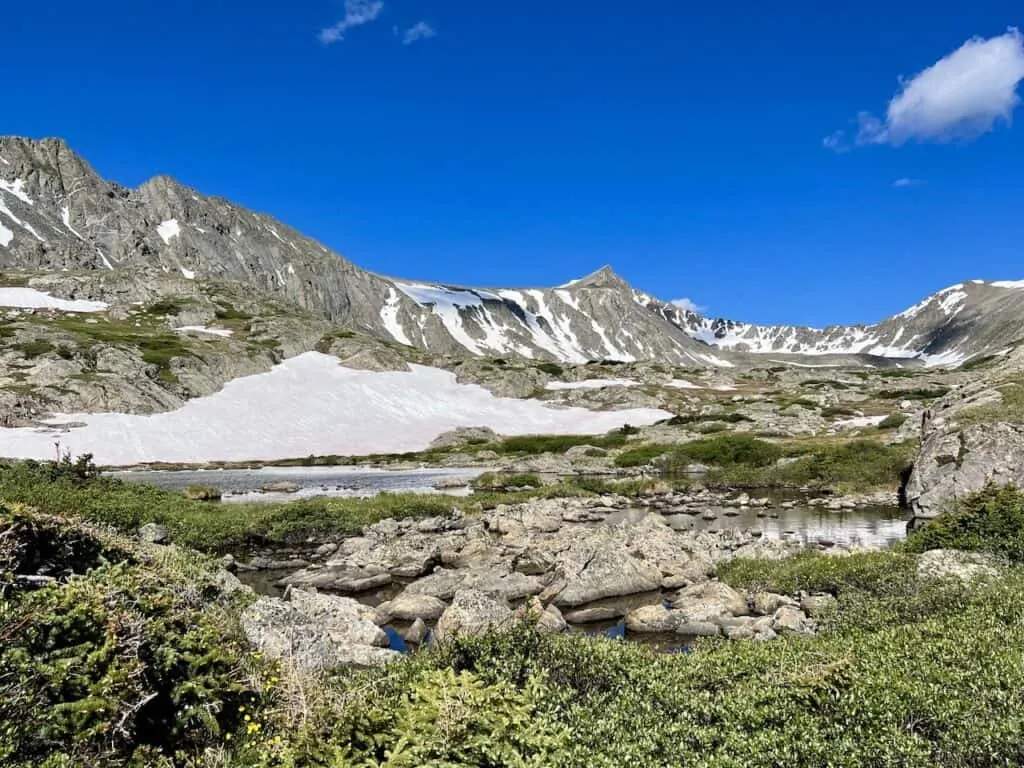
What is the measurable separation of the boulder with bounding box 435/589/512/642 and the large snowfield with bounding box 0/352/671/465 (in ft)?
282

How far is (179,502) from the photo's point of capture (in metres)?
37.2

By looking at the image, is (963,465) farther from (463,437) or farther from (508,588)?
(463,437)

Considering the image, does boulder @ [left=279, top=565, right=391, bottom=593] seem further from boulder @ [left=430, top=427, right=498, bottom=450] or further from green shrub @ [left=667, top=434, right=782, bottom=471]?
boulder @ [left=430, top=427, right=498, bottom=450]

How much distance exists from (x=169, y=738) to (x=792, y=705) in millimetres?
8084

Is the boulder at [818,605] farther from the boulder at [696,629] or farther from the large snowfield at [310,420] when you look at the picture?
the large snowfield at [310,420]

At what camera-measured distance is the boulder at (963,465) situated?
2908 cm

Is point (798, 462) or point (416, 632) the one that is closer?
point (416, 632)

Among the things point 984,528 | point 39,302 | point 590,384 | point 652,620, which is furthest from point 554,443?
point 39,302

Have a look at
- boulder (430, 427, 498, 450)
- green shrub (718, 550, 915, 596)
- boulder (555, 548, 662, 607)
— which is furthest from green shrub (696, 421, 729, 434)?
boulder (555, 548, 662, 607)

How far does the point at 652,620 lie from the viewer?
63.3ft

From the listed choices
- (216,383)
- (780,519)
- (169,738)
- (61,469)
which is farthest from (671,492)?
(216,383)

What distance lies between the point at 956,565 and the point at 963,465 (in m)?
15.5

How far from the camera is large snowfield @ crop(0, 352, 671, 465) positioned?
307 ft

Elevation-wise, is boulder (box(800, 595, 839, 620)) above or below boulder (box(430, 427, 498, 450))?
below
